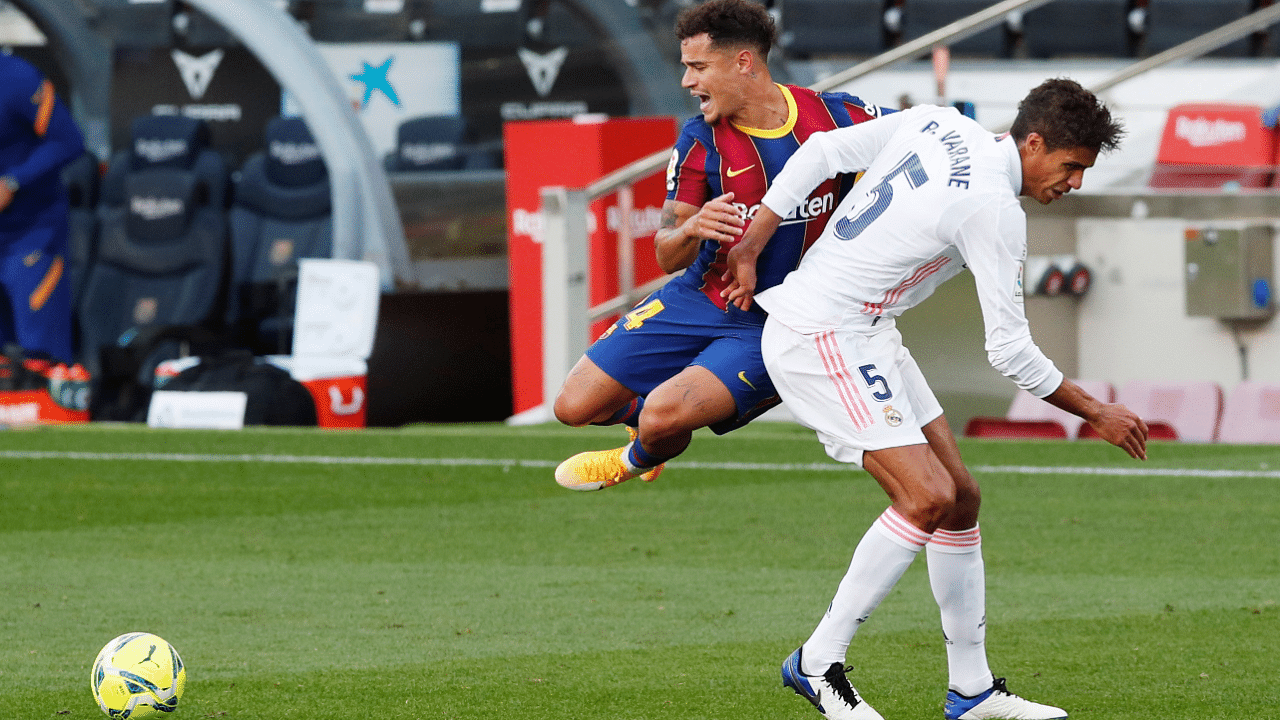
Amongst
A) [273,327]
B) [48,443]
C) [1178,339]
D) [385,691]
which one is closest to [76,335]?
[273,327]

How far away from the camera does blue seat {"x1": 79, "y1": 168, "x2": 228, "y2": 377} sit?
1758cm

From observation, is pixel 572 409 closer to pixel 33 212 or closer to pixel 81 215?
pixel 33 212

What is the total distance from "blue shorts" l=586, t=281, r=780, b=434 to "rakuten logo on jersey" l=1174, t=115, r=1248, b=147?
9257 millimetres

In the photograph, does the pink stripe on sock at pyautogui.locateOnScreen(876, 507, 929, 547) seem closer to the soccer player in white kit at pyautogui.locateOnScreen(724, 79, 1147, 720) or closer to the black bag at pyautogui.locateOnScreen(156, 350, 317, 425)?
the soccer player in white kit at pyautogui.locateOnScreen(724, 79, 1147, 720)

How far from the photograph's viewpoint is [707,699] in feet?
18.2

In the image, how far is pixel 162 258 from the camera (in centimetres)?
1775

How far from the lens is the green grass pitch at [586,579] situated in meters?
5.70

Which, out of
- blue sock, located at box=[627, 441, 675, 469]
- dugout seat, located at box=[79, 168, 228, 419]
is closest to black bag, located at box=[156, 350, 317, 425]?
dugout seat, located at box=[79, 168, 228, 419]

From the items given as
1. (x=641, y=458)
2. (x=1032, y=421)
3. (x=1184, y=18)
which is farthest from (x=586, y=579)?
(x=1184, y=18)

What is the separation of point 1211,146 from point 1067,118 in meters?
10.2

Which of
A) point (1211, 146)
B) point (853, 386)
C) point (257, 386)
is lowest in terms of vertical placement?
point (257, 386)

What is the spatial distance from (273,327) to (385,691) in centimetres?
1161

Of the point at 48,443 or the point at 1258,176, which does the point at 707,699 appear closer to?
the point at 48,443

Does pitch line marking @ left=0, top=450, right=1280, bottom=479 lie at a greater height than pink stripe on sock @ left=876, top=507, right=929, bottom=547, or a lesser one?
lesser
